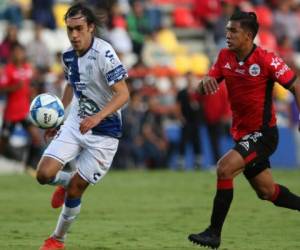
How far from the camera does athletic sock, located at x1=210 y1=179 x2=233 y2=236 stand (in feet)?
29.3

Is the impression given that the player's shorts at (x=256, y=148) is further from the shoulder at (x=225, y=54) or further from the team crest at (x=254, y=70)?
the shoulder at (x=225, y=54)

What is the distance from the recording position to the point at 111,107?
342 inches

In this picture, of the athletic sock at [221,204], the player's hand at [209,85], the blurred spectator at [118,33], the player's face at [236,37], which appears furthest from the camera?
the blurred spectator at [118,33]

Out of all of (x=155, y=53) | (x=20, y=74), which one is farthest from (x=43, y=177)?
(x=155, y=53)

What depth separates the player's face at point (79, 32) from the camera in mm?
8914

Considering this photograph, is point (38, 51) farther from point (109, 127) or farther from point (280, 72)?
point (280, 72)

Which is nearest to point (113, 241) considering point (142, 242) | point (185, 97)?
point (142, 242)

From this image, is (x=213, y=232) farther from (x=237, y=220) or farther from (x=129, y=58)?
(x=129, y=58)

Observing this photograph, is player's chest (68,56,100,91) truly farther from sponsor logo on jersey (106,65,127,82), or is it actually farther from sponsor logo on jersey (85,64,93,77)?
sponsor logo on jersey (106,65,127,82)

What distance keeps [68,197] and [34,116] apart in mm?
933

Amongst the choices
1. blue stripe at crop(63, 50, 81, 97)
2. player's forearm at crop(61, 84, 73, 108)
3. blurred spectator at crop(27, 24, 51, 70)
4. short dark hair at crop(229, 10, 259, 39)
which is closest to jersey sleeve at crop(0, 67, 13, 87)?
blurred spectator at crop(27, 24, 51, 70)

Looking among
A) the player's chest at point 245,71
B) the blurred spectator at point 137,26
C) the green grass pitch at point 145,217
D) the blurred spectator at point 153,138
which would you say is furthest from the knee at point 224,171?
the blurred spectator at point 137,26

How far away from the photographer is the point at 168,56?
983 inches

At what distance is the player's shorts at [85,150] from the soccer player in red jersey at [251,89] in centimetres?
109
